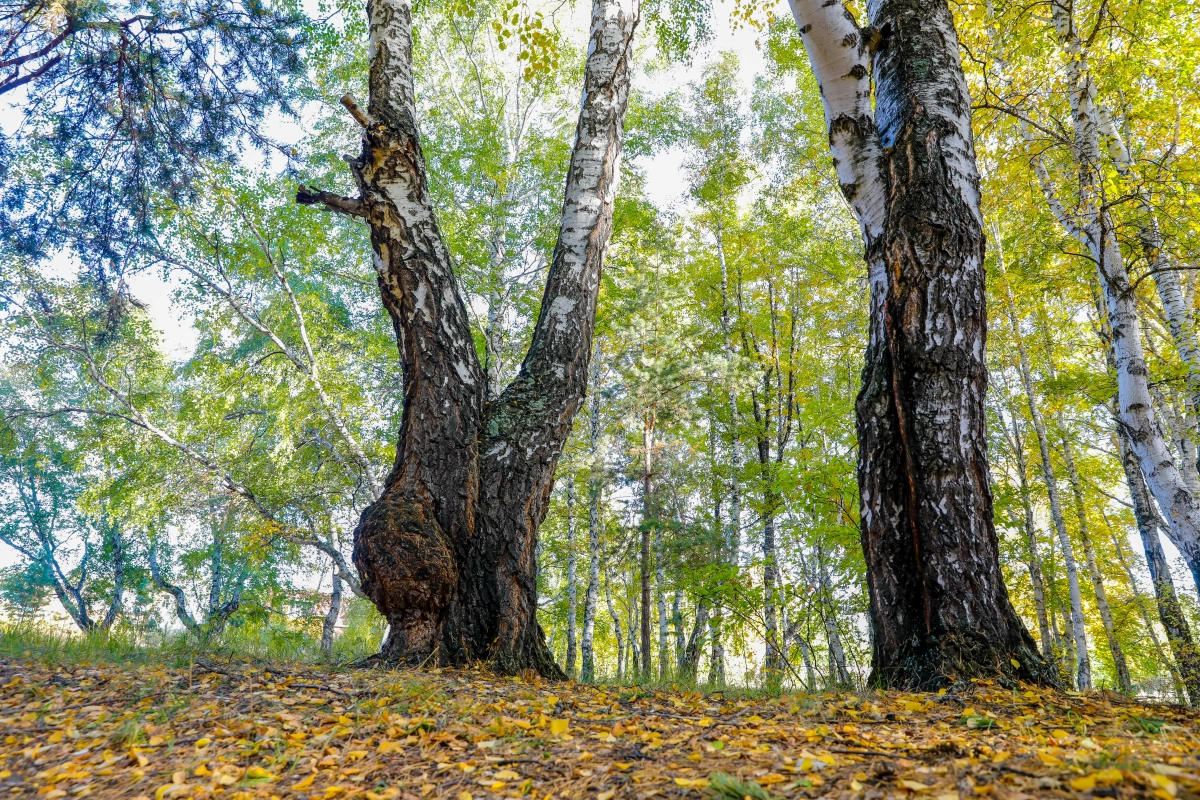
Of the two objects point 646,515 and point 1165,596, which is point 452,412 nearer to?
point 646,515

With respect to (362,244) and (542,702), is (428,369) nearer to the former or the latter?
(542,702)

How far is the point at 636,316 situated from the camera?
11.5 m

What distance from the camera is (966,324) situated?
286cm

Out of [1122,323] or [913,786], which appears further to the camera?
[1122,323]

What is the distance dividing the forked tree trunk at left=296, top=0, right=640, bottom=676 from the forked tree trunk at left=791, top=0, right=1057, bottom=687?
1.66m

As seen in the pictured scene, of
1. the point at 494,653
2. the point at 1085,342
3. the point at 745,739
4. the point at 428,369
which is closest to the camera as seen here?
the point at 745,739

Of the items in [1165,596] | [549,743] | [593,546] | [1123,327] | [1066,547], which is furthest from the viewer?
[593,546]

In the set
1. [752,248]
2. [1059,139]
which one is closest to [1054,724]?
[1059,139]

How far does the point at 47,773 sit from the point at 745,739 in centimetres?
191

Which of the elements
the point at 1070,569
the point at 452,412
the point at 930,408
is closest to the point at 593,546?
the point at 452,412

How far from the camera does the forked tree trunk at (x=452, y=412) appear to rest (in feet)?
10.4

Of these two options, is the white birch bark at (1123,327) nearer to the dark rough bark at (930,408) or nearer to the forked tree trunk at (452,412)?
the dark rough bark at (930,408)

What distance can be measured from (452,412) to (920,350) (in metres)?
2.52

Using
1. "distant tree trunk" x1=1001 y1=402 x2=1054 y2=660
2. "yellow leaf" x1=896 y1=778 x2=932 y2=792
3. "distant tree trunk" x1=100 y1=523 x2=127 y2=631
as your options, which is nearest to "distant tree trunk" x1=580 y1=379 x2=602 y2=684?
"distant tree trunk" x1=1001 y1=402 x2=1054 y2=660
